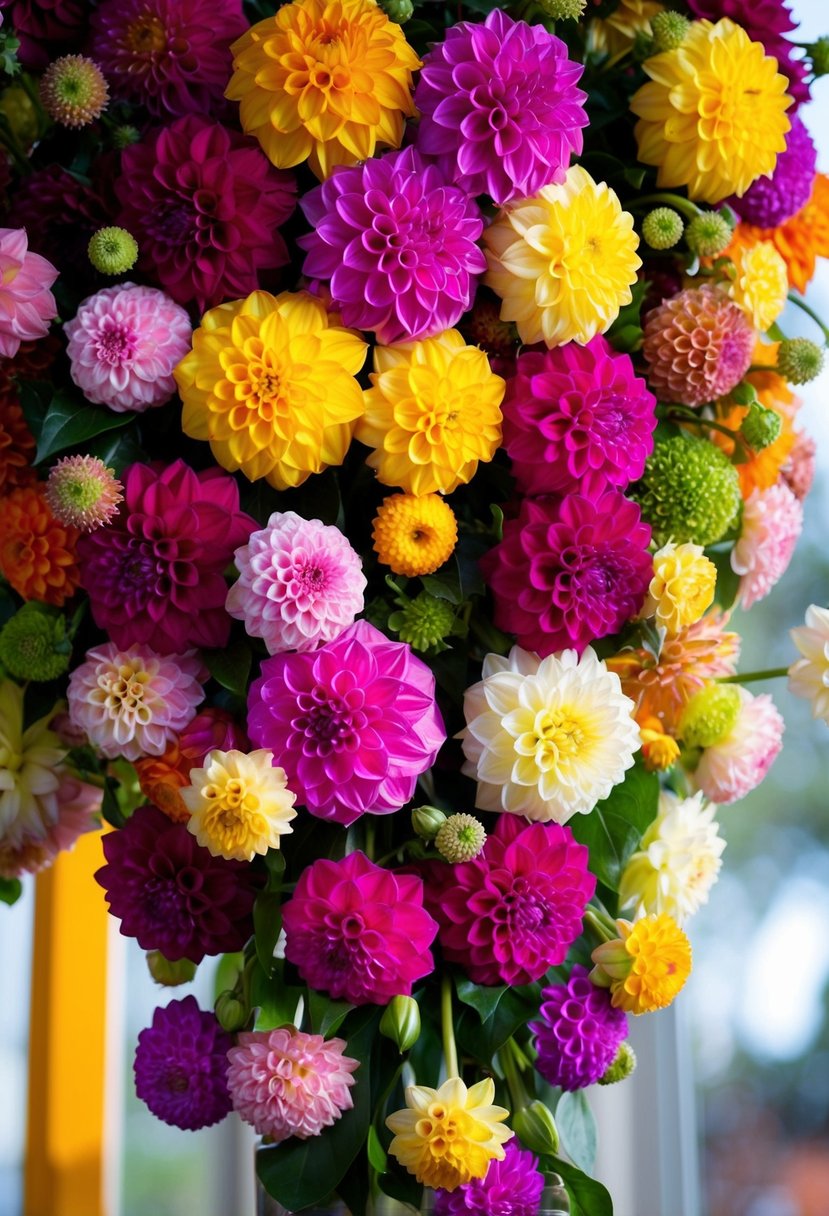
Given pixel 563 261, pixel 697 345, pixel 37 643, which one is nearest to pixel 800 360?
pixel 697 345

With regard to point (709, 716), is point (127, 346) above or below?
above

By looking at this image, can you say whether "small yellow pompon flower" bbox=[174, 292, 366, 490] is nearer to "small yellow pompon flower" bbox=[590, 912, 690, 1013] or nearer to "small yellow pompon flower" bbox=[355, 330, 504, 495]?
"small yellow pompon flower" bbox=[355, 330, 504, 495]

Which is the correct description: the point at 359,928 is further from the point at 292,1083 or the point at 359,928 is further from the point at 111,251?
the point at 111,251

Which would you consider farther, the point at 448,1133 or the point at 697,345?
the point at 697,345

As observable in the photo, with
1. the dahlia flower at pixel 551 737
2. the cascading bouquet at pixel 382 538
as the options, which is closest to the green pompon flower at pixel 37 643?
the cascading bouquet at pixel 382 538

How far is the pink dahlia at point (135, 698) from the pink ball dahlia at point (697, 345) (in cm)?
35

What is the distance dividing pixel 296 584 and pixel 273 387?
12 centimetres

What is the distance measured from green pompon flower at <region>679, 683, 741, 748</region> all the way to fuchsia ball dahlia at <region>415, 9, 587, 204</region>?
0.34m

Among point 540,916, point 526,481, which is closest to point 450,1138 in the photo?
point 540,916

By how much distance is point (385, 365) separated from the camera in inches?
30.4

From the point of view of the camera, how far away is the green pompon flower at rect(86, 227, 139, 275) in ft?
2.54

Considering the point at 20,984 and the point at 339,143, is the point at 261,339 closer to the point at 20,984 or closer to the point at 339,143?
the point at 339,143

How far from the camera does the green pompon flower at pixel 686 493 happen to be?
32.2 inches

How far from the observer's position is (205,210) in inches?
30.8
